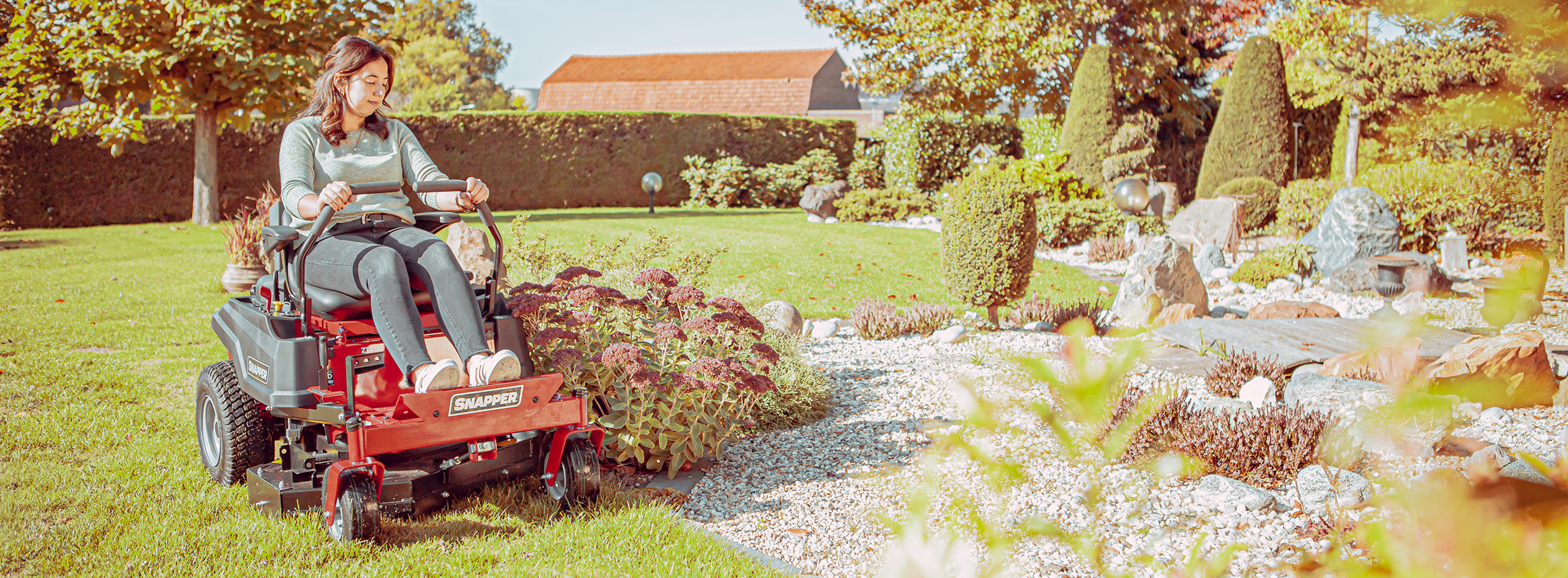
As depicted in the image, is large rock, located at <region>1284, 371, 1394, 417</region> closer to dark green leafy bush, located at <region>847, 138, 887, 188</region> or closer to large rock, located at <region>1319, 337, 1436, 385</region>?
large rock, located at <region>1319, 337, 1436, 385</region>

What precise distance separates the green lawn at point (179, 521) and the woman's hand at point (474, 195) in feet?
3.14

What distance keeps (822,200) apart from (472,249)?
916 cm

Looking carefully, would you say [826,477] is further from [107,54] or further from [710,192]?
[710,192]

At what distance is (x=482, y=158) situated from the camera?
55.0 feet

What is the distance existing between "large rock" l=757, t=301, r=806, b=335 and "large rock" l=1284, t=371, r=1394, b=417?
257cm

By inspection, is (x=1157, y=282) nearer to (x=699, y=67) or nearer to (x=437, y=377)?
(x=437, y=377)

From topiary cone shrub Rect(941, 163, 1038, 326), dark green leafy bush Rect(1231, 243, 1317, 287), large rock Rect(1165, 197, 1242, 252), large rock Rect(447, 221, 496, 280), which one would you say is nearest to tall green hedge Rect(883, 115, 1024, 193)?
large rock Rect(1165, 197, 1242, 252)

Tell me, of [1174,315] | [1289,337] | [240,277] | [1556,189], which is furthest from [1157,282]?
[240,277]

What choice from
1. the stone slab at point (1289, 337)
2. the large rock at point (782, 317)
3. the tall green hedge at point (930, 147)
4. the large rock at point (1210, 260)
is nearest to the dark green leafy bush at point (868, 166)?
the tall green hedge at point (930, 147)

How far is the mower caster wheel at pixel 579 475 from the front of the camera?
9.84 feet

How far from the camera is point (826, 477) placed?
3.52m

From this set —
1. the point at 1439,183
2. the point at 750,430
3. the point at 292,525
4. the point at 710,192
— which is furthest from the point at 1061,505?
the point at 710,192

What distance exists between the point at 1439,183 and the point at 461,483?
988 cm

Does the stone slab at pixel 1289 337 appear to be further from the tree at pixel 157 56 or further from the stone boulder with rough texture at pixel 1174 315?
the tree at pixel 157 56
